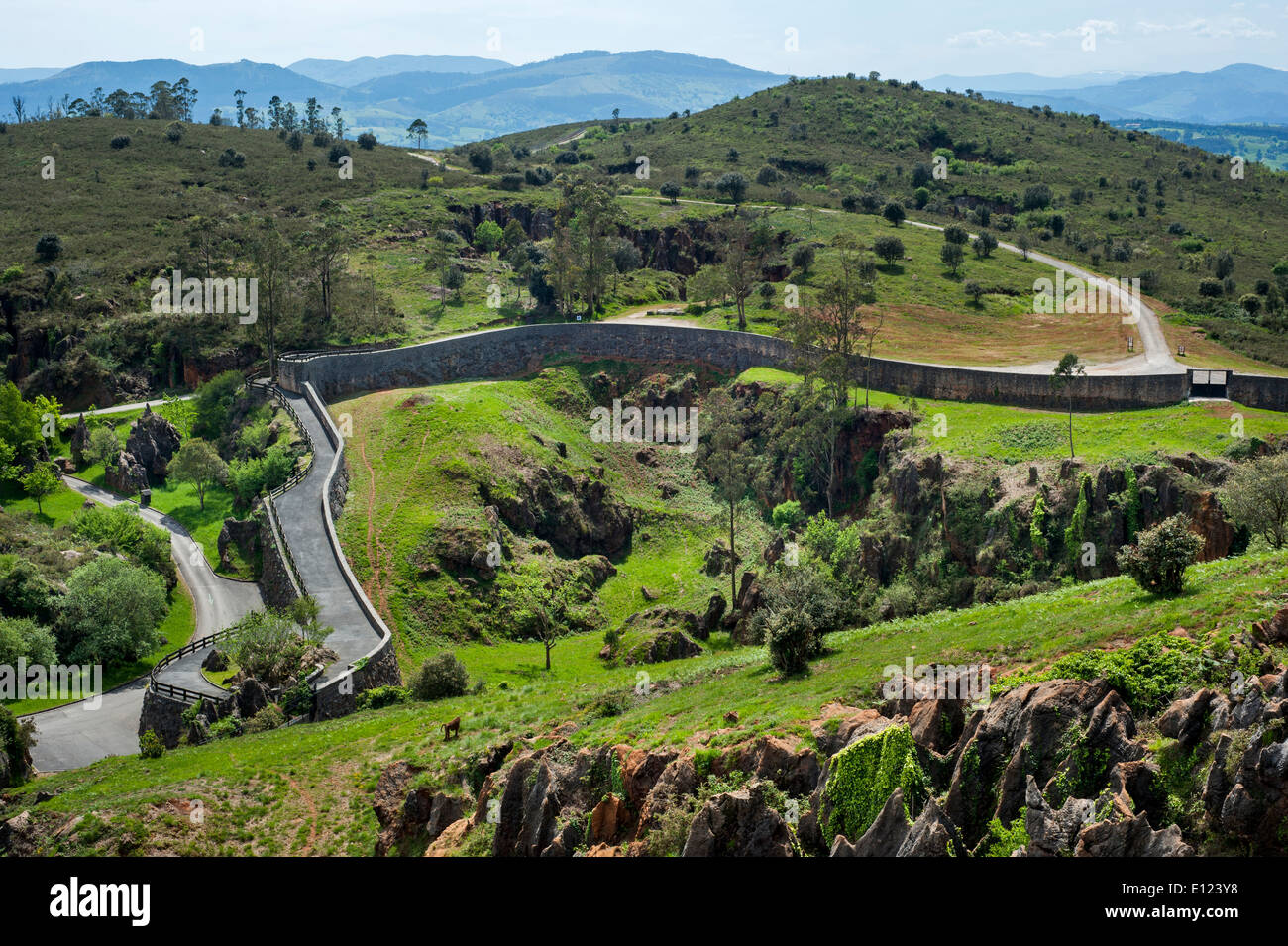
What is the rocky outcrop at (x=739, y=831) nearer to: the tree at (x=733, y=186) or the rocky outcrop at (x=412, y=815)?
the rocky outcrop at (x=412, y=815)

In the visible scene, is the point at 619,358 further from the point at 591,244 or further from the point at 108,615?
the point at 108,615

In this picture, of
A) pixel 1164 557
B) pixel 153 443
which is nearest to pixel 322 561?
pixel 153 443

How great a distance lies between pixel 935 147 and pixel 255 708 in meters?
159

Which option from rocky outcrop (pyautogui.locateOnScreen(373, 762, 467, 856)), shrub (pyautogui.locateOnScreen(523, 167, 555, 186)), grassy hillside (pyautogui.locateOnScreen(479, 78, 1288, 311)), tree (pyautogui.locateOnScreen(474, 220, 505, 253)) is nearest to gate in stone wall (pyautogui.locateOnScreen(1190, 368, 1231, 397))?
grassy hillside (pyautogui.locateOnScreen(479, 78, 1288, 311))

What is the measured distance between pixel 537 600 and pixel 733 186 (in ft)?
305

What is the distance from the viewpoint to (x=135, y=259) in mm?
111312

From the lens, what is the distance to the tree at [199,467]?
75500mm

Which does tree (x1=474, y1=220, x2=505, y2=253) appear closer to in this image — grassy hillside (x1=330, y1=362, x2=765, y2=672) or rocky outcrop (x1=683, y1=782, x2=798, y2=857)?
grassy hillside (x1=330, y1=362, x2=765, y2=672)

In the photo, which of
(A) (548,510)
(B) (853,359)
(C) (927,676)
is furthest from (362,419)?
(C) (927,676)

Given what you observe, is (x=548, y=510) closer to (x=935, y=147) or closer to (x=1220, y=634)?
(x=1220, y=634)

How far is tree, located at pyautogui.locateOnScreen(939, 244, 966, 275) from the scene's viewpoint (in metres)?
108

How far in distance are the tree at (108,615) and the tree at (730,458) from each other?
3413 centimetres

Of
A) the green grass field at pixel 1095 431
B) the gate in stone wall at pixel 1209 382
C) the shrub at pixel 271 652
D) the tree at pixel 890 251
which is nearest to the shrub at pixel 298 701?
the shrub at pixel 271 652

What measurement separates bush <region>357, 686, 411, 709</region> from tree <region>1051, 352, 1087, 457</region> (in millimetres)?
37488
